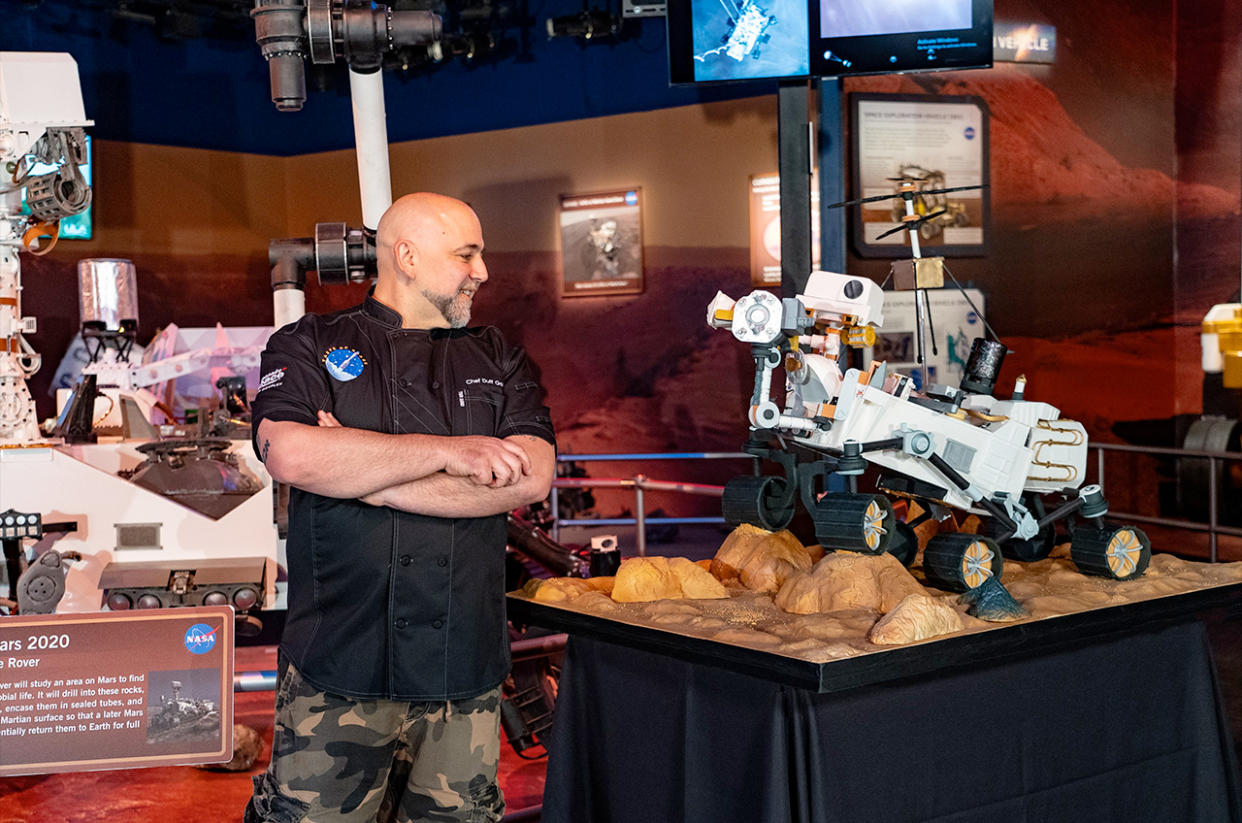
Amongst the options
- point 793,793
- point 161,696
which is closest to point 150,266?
point 161,696

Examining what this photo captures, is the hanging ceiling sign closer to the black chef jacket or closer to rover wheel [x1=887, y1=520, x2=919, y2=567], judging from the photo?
rover wheel [x1=887, y1=520, x2=919, y2=567]

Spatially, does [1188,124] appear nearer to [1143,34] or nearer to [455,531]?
[1143,34]

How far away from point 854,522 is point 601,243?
660 centimetres

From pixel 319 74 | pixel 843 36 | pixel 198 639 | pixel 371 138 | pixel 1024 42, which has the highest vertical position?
pixel 319 74

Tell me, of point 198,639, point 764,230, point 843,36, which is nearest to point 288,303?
point 198,639

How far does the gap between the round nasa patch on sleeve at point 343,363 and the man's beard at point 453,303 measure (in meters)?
0.18

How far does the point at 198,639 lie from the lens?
2.80 m

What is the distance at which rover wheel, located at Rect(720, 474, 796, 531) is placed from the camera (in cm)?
237

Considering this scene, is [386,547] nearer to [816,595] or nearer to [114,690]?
[816,595]

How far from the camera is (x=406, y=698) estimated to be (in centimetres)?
Answer: 209

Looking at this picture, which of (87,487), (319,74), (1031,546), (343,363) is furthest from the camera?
(319,74)

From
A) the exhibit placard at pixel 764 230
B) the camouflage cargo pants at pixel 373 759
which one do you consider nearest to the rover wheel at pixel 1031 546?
the camouflage cargo pants at pixel 373 759

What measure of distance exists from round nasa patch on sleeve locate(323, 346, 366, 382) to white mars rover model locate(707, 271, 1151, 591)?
2.23 ft

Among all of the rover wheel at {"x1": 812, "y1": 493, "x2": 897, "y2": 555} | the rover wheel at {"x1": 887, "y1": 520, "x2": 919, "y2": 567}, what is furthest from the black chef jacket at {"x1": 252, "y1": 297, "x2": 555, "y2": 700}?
the rover wheel at {"x1": 887, "y1": 520, "x2": 919, "y2": 567}
